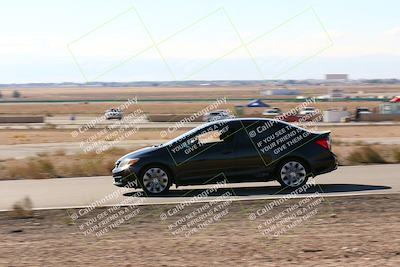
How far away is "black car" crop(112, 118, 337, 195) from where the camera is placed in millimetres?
13977

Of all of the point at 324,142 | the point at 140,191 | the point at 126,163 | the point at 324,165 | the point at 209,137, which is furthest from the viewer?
the point at 140,191

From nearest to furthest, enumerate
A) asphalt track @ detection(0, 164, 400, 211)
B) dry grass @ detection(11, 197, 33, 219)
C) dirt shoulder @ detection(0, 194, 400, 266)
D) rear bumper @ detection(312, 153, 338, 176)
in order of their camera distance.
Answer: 1. dirt shoulder @ detection(0, 194, 400, 266)
2. dry grass @ detection(11, 197, 33, 219)
3. asphalt track @ detection(0, 164, 400, 211)
4. rear bumper @ detection(312, 153, 338, 176)

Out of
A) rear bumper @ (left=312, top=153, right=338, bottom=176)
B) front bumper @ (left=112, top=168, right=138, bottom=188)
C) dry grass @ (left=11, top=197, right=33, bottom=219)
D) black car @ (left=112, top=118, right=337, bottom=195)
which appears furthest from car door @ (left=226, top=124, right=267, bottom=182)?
dry grass @ (left=11, top=197, right=33, bottom=219)

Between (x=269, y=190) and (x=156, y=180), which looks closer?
(x=156, y=180)

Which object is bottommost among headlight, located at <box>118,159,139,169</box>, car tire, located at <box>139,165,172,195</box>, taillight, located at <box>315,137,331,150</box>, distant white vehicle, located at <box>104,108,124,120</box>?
taillight, located at <box>315,137,331,150</box>

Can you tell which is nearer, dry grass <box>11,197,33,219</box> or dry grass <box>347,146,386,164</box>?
dry grass <box>11,197,33,219</box>

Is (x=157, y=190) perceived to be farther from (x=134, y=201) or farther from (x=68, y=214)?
(x=68, y=214)

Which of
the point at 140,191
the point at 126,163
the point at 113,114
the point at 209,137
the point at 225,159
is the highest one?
the point at 113,114

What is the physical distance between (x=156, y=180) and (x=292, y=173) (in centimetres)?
273

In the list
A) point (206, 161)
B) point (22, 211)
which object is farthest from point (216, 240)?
point (206, 161)

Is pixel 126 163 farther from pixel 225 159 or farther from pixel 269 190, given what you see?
pixel 269 190

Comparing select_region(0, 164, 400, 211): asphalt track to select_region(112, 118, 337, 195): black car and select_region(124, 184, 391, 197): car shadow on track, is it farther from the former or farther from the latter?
select_region(112, 118, 337, 195): black car

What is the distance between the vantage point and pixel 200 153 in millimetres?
13977

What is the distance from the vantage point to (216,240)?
868 cm
